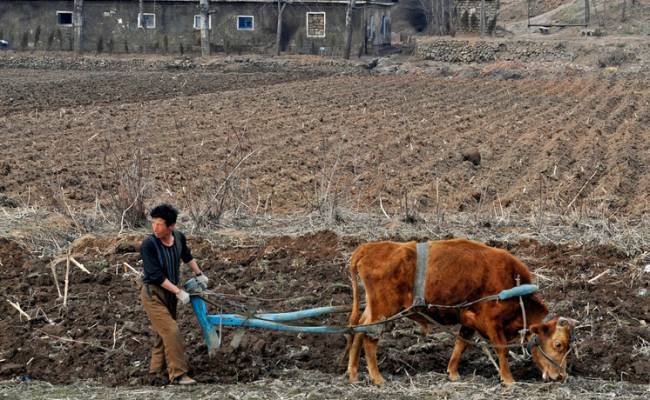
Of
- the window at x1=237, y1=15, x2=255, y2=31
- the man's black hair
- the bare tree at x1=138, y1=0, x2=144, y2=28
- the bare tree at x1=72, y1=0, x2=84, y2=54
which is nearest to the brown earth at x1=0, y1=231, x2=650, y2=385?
the man's black hair

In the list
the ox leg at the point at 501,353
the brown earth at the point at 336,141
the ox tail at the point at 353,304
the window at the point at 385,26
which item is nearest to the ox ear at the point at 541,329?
the ox leg at the point at 501,353

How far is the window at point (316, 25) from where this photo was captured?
4856 centimetres

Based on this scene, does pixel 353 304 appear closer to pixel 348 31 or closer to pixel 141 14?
pixel 348 31

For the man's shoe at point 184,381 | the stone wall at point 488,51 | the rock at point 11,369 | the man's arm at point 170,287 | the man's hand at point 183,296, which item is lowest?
the rock at point 11,369

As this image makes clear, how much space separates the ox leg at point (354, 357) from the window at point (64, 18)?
43.4 metres

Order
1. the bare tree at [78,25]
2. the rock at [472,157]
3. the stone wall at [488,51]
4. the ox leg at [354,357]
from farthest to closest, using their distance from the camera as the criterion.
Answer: the bare tree at [78,25], the stone wall at [488,51], the rock at [472,157], the ox leg at [354,357]

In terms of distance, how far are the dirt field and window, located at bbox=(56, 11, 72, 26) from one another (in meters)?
15.2

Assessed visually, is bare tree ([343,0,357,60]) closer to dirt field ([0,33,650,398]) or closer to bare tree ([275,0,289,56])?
bare tree ([275,0,289,56])

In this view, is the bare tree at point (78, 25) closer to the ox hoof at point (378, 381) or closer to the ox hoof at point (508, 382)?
the ox hoof at point (378, 381)

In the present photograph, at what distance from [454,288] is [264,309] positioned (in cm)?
212

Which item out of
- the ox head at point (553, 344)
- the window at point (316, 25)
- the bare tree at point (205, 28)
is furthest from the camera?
the window at point (316, 25)

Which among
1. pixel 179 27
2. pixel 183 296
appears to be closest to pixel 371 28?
pixel 179 27

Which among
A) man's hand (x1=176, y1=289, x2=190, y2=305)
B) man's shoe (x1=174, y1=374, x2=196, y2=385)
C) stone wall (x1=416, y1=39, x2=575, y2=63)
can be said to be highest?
Answer: stone wall (x1=416, y1=39, x2=575, y2=63)

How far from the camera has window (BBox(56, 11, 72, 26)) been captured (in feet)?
161
